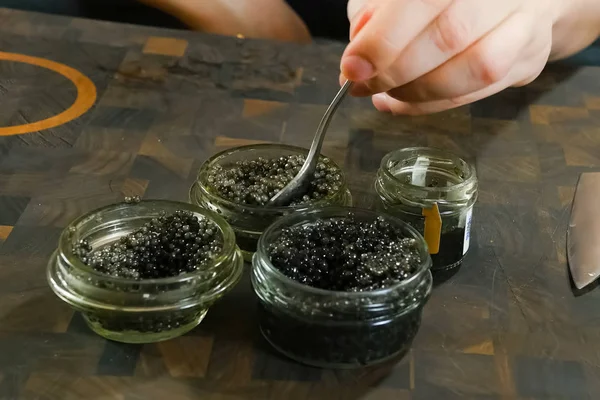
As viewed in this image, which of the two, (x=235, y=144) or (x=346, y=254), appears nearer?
(x=346, y=254)

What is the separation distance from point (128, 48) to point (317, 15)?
397 millimetres

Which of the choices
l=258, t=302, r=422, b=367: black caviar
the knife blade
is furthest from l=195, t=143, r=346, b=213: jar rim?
the knife blade

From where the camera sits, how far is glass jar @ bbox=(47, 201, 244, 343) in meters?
0.55

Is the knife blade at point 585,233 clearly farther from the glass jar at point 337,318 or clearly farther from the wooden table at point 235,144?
the glass jar at point 337,318

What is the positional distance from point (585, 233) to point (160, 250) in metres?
0.42

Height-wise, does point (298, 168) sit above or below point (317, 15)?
above

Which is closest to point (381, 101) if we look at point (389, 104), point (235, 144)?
point (389, 104)

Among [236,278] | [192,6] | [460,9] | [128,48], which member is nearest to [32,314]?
[236,278]

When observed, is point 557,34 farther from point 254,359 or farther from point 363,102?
point 254,359

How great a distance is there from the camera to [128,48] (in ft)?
3.51

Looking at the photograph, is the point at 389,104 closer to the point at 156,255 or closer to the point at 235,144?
the point at 235,144

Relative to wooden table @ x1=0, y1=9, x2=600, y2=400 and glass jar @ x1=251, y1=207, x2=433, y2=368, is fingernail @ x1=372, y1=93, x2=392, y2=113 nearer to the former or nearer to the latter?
wooden table @ x1=0, y1=9, x2=600, y2=400

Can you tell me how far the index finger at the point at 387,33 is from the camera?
2.07ft

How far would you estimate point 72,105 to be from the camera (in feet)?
3.02
